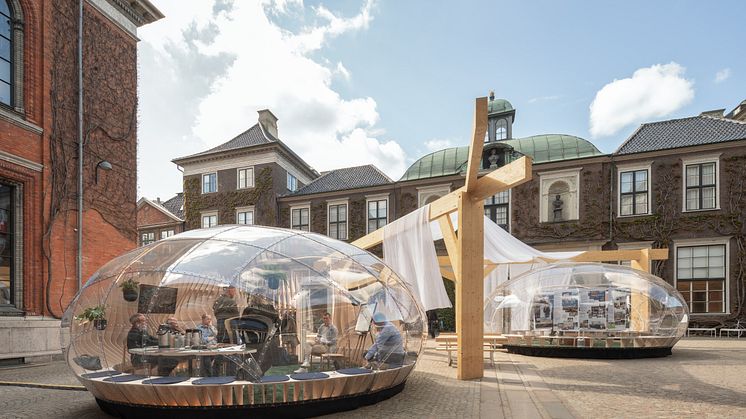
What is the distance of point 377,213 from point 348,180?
3.61 metres

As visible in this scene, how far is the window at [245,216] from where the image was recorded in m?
28.6

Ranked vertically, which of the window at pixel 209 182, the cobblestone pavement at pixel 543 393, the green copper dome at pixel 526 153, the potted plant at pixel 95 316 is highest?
the green copper dome at pixel 526 153

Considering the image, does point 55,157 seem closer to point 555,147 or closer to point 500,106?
point 555,147

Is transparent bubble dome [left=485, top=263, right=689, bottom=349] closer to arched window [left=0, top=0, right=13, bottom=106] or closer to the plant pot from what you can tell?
the plant pot

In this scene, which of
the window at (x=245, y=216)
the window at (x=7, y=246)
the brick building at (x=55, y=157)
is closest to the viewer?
the window at (x=7, y=246)

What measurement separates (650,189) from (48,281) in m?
23.4

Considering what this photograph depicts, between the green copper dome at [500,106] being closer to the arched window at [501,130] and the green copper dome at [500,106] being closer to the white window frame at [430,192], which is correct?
the arched window at [501,130]

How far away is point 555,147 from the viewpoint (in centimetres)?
2442

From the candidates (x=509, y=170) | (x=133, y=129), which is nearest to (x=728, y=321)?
(x=509, y=170)

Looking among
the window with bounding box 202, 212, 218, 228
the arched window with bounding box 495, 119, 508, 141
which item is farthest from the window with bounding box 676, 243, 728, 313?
the window with bounding box 202, 212, 218, 228

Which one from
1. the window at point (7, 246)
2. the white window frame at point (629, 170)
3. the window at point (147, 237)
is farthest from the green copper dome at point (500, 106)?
the window at point (147, 237)

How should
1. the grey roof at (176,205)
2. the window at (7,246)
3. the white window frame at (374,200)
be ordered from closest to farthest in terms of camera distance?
the window at (7,246), the white window frame at (374,200), the grey roof at (176,205)

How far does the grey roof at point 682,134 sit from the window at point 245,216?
2046 cm

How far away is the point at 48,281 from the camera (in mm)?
12422
